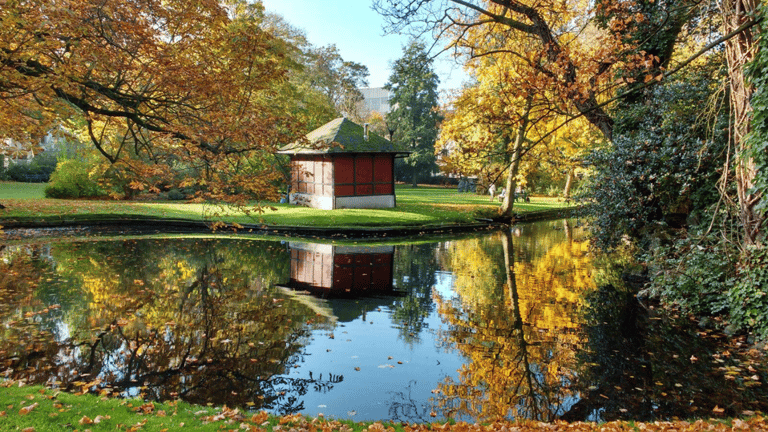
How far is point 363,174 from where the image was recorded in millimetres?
29156

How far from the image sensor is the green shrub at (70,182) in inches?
1224

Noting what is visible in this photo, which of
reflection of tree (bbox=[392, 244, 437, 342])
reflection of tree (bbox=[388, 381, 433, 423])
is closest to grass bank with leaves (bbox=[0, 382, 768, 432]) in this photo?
reflection of tree (bbox=[388, 381, 433, 423])

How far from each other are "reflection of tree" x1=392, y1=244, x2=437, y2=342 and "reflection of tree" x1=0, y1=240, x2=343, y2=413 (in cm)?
181

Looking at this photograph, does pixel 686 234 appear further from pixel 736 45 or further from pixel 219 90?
pixel 219 90

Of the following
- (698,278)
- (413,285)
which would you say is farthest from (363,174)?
(698,278)

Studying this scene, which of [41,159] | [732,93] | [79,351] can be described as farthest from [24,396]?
[41,159]

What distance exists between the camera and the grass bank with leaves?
4996 millimetres

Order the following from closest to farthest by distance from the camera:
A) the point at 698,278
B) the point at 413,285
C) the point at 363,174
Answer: the point at 698,278
the point at 413,285
the point at 363,174

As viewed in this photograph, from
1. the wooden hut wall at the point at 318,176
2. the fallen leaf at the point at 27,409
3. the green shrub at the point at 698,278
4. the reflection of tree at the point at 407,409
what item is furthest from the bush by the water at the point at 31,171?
the green shrub at the point at 698,278

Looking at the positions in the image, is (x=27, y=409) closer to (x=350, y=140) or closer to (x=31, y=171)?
(x=350, y=140)

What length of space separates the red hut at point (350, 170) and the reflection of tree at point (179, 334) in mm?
13313

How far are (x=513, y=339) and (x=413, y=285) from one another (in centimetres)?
458

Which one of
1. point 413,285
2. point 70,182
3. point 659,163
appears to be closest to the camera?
point 659,163

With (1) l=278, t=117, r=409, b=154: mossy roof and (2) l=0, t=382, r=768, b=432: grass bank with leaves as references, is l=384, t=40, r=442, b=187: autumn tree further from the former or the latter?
(2) l=0, t=382, r=768, b=432: grass bank with leaves
